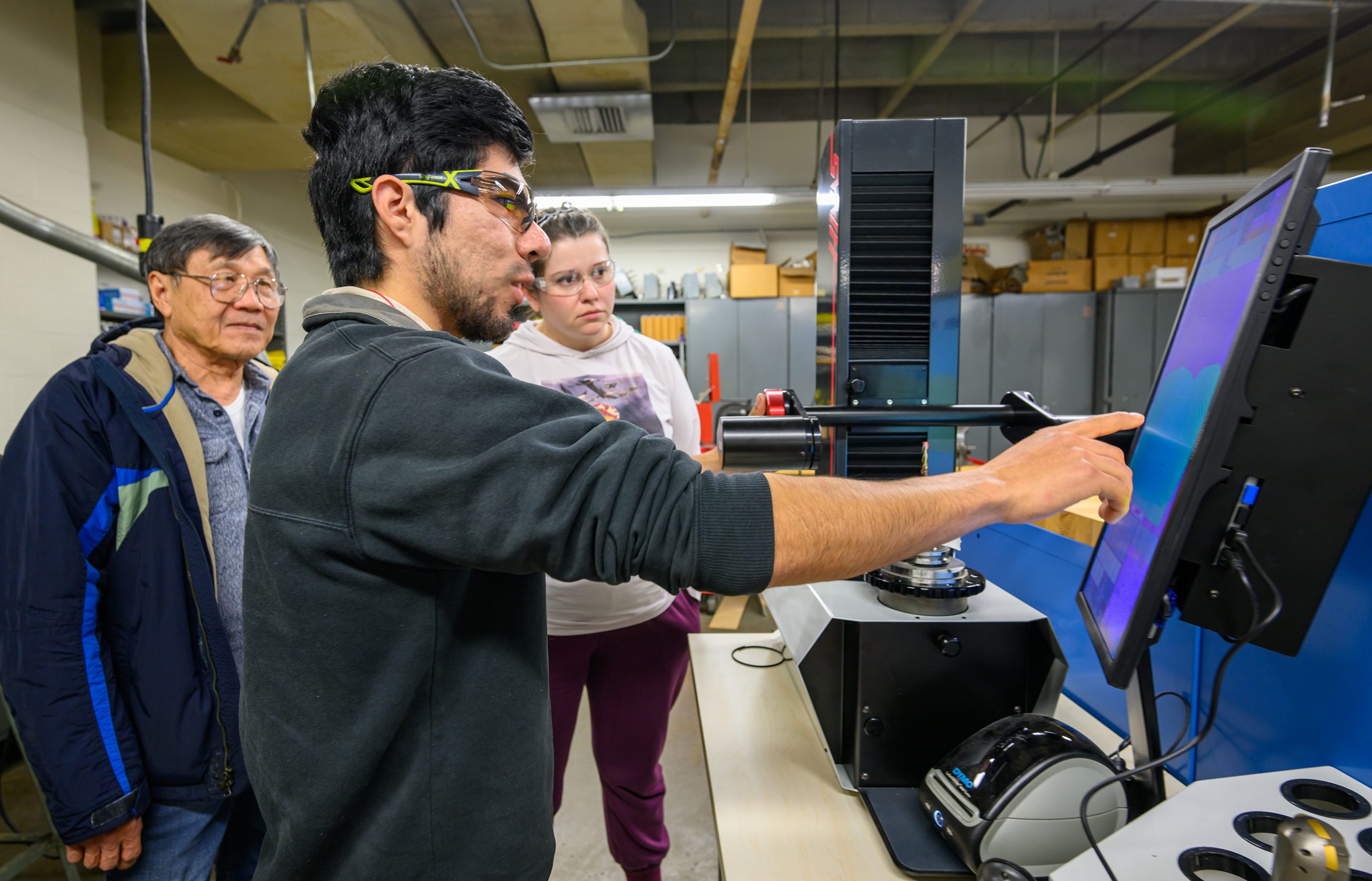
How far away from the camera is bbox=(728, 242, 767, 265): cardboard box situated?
6098mm

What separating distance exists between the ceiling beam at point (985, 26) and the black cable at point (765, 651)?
3963 mm

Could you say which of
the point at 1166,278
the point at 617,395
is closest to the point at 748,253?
the point at 1166,278

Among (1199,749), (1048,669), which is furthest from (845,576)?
(1199,749)

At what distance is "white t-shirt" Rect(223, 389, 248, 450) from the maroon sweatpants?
2.51ft

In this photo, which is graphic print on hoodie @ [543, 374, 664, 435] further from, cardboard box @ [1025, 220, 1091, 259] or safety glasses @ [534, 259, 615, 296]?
cardboard box @ [1025, 220, 1091, 259]

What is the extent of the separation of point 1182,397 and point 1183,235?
6.54m

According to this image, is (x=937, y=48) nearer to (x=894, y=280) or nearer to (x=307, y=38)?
(x=307, y=38)

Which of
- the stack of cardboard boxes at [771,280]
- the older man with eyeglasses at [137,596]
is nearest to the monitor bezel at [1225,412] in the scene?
the older man with eyeglasses at [137,596]

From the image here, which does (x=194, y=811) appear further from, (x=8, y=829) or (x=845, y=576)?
(x=8, y=829)

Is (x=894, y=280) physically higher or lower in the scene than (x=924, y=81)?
lower

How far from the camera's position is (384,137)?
2.37 ft

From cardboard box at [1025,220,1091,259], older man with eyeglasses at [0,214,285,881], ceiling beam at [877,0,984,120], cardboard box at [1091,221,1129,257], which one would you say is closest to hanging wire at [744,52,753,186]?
ceiling beam at [877,0,984,120]

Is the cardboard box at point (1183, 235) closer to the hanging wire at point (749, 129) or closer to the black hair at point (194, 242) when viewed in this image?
the hanging wire at point (749, 129)

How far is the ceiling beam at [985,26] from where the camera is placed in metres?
3.98
